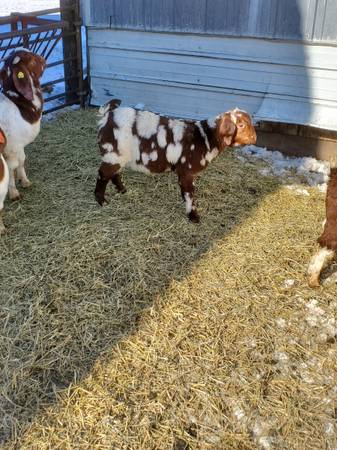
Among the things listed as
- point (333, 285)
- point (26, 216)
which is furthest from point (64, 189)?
point (333, 285)

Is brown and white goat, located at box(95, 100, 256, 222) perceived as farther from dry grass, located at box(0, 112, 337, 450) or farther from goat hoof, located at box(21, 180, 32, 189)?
goat hoof, located at box(21, 180, 32, 189)

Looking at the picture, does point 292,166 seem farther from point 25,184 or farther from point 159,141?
point 25,184

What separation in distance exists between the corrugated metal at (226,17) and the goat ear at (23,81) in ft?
8.30

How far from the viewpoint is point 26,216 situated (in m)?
4.45

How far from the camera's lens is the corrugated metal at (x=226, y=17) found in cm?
513

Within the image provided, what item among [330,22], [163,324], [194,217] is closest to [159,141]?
[194,217]

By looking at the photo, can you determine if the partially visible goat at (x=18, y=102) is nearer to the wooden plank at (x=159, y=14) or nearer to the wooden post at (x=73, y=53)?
the wooden plank at (x=159, y=14)

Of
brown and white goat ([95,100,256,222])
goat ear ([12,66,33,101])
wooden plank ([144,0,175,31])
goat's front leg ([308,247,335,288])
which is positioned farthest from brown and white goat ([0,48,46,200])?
goat's front leg ([308,247,335,288])

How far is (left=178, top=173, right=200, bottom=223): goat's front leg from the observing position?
13.9 feet

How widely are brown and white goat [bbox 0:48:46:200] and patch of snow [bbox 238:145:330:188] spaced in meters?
2.72

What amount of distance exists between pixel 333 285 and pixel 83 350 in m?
2.03

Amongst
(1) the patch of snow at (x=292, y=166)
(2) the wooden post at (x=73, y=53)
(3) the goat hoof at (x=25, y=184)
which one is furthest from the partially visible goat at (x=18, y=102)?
(2) the wooden post at (x=73, y=53)

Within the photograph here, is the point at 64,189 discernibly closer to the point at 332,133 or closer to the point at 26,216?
the point at 26,216

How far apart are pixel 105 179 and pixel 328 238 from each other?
6.93 feet
